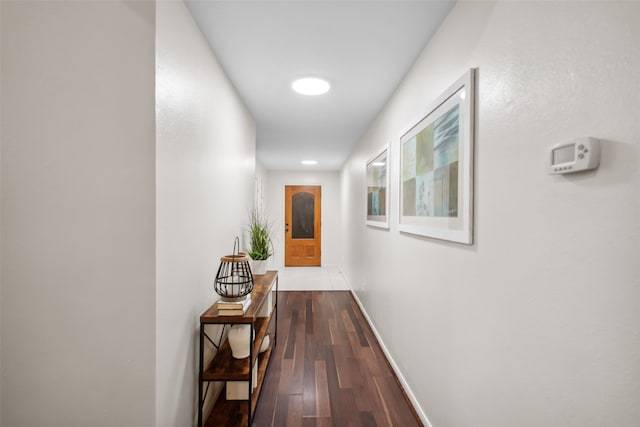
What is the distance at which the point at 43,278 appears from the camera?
4.09 ft

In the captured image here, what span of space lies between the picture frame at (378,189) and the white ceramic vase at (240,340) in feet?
5.01

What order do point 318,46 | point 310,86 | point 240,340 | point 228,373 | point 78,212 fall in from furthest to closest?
point 310,86, point 318,46, point 240,340, point 228,373, point 78,212

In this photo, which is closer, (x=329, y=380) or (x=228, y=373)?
(x=228, y=373)

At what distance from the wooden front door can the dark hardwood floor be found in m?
3.69

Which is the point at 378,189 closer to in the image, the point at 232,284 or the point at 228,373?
the point at 232,284

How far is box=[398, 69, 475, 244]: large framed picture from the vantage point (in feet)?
4.35

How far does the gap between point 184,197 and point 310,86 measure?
1.48 metres

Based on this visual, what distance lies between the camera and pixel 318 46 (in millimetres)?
1881

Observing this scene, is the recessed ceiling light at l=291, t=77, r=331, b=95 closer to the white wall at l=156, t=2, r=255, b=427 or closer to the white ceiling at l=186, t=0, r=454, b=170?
the white ceiling at l=186, t=0, r=454, b=170

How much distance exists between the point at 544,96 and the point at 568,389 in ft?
2.84

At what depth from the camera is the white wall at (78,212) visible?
1.24 meters

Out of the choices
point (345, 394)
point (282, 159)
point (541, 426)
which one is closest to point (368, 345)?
point (345, 394)

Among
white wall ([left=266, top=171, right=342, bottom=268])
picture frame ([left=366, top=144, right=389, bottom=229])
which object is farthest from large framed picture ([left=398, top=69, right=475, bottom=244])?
white wall ([left=266, top=171, right=342, bottom=268])

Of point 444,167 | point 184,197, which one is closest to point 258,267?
point 184,197
